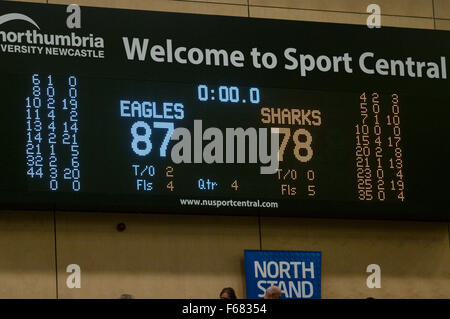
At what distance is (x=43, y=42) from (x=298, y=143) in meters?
2.26

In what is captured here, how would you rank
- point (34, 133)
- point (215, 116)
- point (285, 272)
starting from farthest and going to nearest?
point (285, 272), point (215, 116), point (34, 133)

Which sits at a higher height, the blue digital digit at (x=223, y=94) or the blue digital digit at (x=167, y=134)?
the blue digital digit at (x=223, y=94)

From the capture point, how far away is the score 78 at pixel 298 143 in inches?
405

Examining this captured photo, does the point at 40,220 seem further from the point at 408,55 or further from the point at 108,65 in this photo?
the point at 408,55

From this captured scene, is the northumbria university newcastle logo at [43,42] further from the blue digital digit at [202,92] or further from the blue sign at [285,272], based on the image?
the blue sign at [285,272]

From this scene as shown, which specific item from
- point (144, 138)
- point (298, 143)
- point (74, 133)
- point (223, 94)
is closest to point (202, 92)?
point (223, 94)

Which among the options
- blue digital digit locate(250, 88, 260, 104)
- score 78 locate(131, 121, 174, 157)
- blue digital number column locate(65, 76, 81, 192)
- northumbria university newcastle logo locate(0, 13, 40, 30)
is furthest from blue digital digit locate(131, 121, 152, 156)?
northumbria university newcastle logo locate(0, 13, 40, 30)

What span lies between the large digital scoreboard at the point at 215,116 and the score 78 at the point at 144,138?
0.4 inches

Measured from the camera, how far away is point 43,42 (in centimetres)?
1006

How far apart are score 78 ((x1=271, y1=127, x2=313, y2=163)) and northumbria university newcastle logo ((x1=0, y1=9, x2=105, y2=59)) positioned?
1636mm

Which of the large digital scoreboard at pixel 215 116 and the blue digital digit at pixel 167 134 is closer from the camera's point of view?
the large digital scoreboard at pixel 215 116

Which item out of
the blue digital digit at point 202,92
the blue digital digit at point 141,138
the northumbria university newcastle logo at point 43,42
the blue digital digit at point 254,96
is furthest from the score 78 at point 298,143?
the northumbria university newcastle logo at point 43,42

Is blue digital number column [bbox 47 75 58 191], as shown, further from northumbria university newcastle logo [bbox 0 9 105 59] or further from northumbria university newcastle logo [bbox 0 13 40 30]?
northumbria university newcastle logo [bbox 0 13 40 30]

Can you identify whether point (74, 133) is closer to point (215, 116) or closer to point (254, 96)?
point (215, 116)
